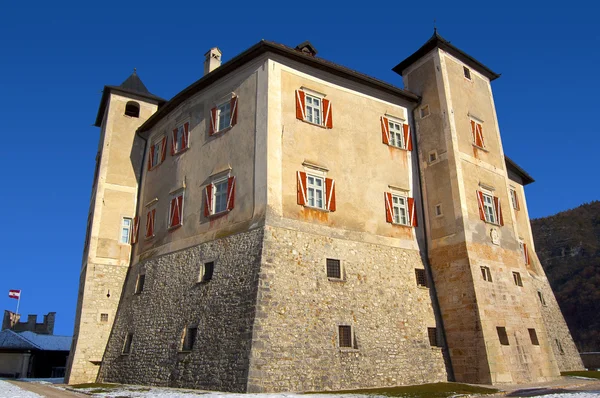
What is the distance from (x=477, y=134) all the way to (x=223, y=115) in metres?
12.5

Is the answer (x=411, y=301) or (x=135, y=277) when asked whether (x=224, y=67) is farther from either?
(x=411, y=301)

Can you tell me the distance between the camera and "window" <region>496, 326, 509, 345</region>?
67.0 feet

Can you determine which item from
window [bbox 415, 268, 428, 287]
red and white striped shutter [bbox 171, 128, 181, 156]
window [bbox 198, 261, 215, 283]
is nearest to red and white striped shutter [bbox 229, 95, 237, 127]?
red and white striped shutter [bbox 171, 128, 181, 156]

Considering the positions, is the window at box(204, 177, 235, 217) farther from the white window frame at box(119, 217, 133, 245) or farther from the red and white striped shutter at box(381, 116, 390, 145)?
the red and white striped shutter at box(381, 116, 390, 145)

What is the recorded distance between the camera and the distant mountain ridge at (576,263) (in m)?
58.9

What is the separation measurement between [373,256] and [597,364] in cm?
2121

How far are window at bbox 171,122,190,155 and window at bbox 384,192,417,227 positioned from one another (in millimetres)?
9897

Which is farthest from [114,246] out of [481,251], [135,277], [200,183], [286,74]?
[481,251]

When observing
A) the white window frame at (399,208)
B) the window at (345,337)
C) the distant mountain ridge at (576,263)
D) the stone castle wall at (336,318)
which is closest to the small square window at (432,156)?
the white window frame at (399,208)

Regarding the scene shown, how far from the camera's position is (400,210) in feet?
75.0

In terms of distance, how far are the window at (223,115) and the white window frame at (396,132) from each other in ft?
24.8

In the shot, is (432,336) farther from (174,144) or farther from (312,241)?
(174,144)

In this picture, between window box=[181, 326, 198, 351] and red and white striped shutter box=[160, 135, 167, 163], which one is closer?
window box=[181, 326, 198, 351]

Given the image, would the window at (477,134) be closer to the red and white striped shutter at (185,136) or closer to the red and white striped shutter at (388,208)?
the red and white striped shutter at (388,208)
